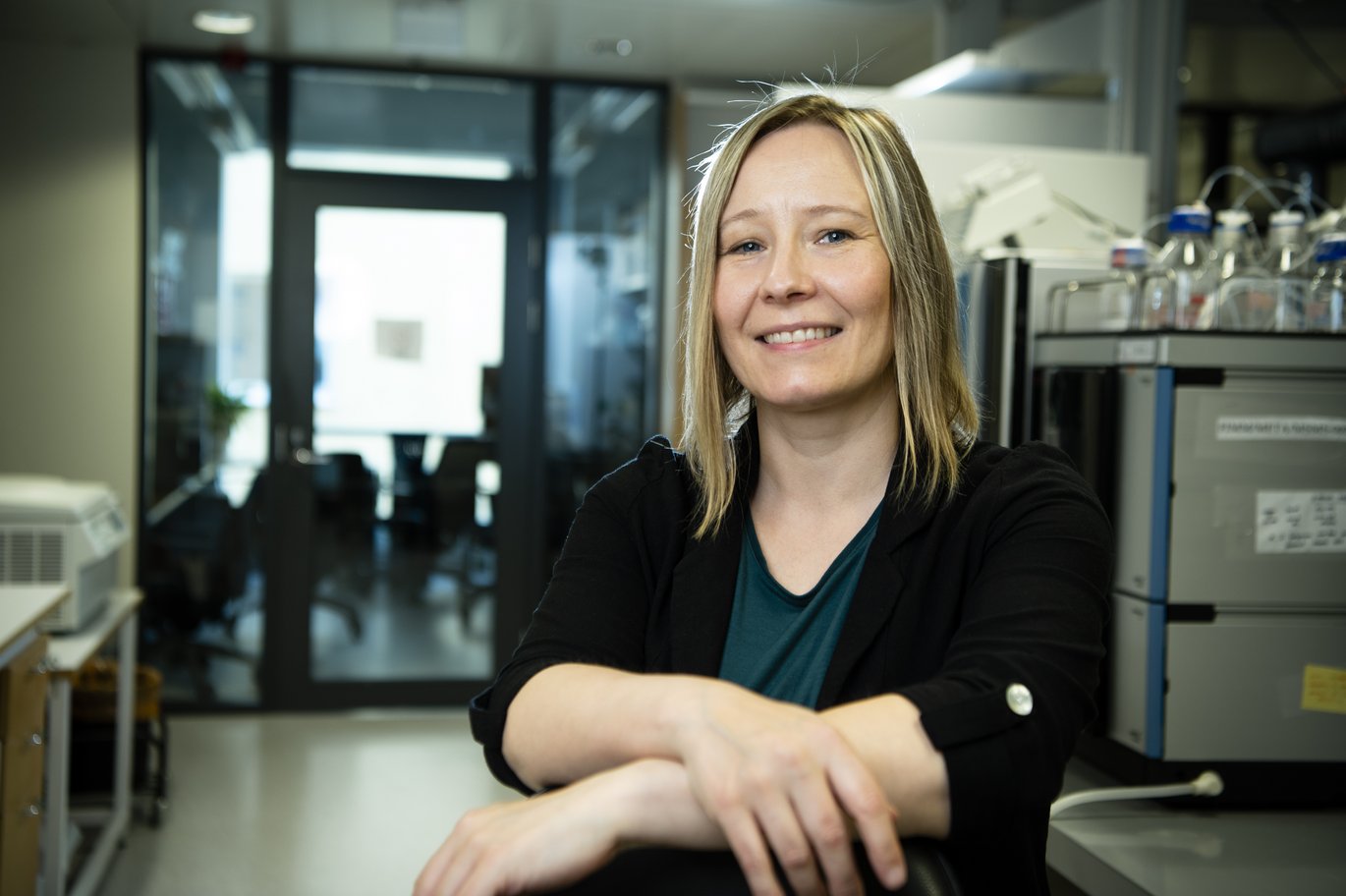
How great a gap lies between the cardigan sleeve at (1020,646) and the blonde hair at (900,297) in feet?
0.24

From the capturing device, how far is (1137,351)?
1.68m

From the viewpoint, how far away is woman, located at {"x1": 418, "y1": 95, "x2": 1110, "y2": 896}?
2.90ft

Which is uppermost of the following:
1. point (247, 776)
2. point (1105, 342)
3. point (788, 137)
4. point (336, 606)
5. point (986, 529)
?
point (788, 137)

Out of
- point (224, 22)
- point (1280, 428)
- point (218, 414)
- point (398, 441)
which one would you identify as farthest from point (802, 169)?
point (218, 414)

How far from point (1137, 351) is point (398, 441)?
3941 millimetres

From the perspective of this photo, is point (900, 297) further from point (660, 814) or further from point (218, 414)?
point (218, 414)

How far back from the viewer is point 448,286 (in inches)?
206

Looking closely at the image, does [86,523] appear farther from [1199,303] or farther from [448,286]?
[1199,303]

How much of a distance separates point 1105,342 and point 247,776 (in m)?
3.53

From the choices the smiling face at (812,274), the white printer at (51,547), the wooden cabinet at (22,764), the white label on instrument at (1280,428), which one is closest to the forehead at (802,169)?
the smiling face at (812,274)

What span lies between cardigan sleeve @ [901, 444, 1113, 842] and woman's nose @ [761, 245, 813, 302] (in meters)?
0.25

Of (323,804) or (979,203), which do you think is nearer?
(979,203)

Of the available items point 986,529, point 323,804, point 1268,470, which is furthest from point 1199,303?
point 323,804

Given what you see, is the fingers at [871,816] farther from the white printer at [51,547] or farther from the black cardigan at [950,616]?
the white printer at [51,547]
